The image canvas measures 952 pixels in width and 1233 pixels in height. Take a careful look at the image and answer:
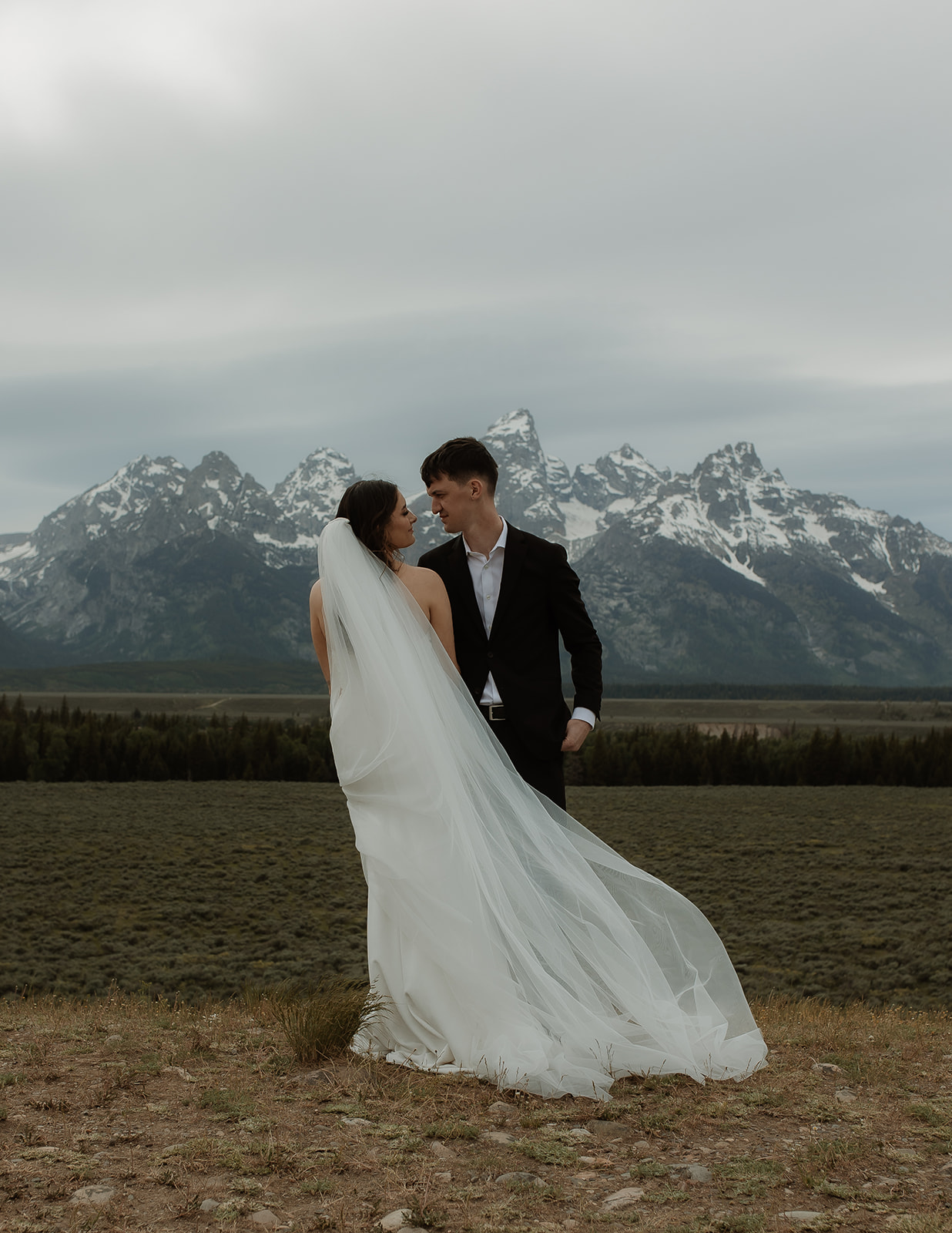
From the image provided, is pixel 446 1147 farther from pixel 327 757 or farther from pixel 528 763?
pixel 327 757

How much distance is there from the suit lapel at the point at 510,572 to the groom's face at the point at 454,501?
10.4 inches

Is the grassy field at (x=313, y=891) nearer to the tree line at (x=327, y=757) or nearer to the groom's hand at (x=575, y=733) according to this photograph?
the groom's hand at (x=575, y=733)

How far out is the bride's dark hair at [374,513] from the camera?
17.0 ft

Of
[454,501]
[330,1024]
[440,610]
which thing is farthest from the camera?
[440,610]

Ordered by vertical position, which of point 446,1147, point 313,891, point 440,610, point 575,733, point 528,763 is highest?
point 440,610

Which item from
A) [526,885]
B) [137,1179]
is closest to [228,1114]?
[137,1179]

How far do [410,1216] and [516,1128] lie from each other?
983 millimetres

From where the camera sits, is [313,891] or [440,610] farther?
[313,891]

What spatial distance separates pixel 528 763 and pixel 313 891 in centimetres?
2022

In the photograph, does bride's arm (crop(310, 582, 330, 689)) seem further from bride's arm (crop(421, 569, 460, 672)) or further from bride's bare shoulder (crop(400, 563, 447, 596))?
bride's arm (crop(421, 569, 460, 672))

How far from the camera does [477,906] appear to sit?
4863 mm

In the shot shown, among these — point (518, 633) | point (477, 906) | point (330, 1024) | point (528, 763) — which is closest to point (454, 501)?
point (518, 633)

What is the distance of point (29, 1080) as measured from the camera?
4.69 meters

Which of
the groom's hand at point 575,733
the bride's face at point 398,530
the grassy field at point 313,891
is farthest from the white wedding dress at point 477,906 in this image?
the grassy field at point 313,891
